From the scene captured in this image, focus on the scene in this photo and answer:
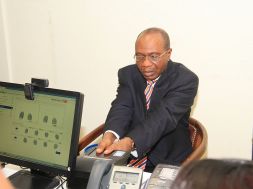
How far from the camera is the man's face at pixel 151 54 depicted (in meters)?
2.11

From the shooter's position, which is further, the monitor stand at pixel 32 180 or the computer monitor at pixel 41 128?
the monitor stand at pixel 32 180

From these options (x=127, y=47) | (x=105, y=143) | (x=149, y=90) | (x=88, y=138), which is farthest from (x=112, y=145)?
(x=127, y=47)

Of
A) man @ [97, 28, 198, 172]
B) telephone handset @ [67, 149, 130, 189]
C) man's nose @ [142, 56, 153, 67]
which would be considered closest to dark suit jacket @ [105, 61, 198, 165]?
man @ [97, 28, 198, 172]

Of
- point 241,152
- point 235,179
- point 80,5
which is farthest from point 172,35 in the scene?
point 235,179

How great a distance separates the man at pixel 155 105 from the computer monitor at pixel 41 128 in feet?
1.96

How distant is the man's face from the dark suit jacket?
0.06m

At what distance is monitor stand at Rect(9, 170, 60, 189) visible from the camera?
1.57 meters

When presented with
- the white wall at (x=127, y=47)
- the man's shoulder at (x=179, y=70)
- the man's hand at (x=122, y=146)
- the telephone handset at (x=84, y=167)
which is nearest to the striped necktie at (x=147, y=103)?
the man's shoulder at (x=179, y=70)

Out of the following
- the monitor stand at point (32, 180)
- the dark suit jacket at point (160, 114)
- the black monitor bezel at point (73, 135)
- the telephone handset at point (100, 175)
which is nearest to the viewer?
the telephone handset at point (100, 175)

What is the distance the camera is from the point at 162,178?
1.33 m

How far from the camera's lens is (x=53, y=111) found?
1.44 meters

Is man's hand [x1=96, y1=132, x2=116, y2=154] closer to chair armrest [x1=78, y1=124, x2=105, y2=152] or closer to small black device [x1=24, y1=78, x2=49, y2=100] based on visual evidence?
chair armrest [x1=78, y1=124, x2=105, y2=152]

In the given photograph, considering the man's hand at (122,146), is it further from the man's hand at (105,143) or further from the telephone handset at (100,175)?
the telephone handset at (100,175)

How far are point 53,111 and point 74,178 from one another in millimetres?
275
